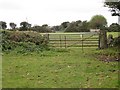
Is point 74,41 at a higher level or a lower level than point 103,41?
lower

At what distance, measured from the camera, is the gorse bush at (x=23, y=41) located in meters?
24.8

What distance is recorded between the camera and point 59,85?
1085 cm

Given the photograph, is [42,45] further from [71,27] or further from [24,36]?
[71,27]

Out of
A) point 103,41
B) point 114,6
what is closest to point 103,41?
point 103,41

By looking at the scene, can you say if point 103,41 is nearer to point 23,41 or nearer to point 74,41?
point 23,41

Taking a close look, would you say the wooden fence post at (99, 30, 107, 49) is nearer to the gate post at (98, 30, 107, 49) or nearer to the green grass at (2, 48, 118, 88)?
the gate post at (98, 30, 107, 49)

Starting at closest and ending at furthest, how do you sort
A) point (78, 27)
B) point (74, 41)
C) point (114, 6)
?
point (114, 6), point (74, 41), point (78, 27)

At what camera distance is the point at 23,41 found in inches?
1106

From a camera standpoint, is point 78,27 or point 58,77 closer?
point 58,77

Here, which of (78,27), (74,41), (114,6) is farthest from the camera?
(78,27)

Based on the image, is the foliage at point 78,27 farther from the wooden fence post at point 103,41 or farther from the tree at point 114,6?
the tree at point 114,6

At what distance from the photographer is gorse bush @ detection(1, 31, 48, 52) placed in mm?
24808

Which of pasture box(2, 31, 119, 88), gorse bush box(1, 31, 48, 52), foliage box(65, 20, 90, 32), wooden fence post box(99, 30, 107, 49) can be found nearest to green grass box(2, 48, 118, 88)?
pasture box(2, 31, 119, 88)

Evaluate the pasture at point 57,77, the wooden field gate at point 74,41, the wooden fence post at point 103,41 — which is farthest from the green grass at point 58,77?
the wooden field gate at point 74,41
